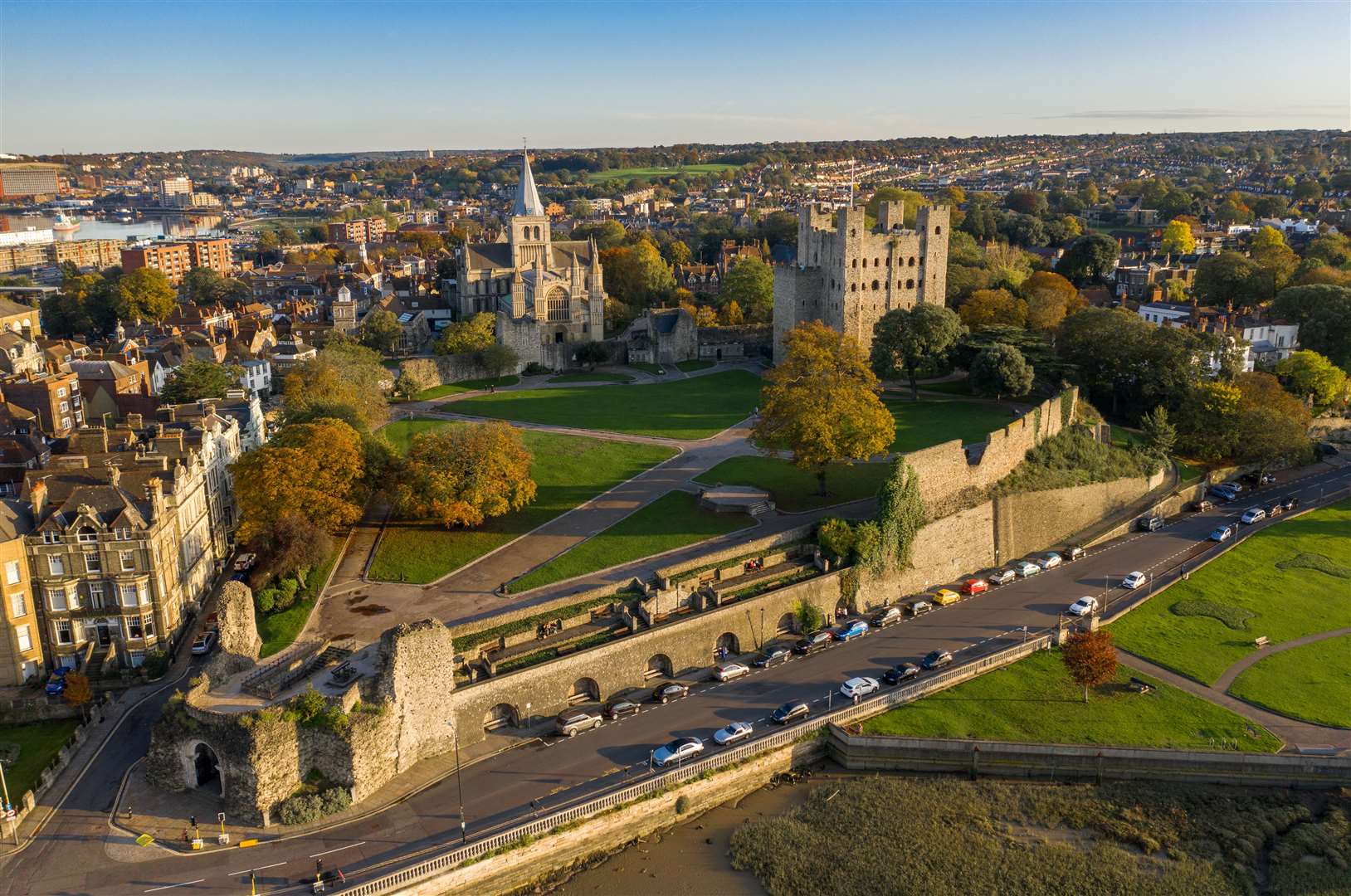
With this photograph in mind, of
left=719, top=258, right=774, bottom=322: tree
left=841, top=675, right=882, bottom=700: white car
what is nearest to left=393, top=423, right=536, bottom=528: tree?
left=841, top=675, right=882, bottom=700: white car

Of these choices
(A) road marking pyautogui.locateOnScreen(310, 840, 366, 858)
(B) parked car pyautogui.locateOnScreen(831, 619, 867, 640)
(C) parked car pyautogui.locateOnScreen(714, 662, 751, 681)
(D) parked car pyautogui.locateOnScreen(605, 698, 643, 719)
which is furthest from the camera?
(B) parked car pyautogui.locateOnScreen(831, 619, 867, 640)

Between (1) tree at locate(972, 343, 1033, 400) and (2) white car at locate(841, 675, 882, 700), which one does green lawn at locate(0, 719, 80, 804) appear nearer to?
(2) white car at locate(841, 675, 882, 700)

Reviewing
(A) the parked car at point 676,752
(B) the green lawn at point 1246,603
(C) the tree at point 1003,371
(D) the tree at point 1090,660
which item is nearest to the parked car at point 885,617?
(D) the tree at point 1090,660

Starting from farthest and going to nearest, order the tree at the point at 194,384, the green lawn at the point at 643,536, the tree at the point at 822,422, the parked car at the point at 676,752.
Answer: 1. the tree at the point at 194,384
2. the tree at the point at 822,422
3. the green lawn at the point at 643,536
4. the parked car at the point at 676,752

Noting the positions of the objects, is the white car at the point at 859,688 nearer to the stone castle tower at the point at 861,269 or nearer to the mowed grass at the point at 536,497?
the mowed grass at the point at 536,497

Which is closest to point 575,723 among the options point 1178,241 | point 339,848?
point 339,848
